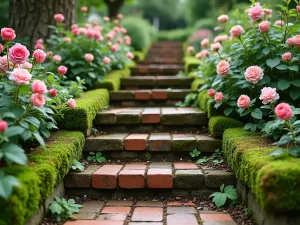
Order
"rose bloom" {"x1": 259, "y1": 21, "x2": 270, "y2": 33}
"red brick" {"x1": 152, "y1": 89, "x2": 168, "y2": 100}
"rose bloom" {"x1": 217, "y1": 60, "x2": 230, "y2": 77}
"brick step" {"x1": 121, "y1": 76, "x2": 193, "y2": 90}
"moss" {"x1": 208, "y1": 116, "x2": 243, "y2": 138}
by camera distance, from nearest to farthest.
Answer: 1. "rose bloom" {"x1": 259, "y1": 21, "x2": 270, "y2": 33}
2. "rose bloom" {"x1": 217, "y1": 60, "x2": 230, "y2": 77}
3. "moss" {"x1": 208, "y1": 116, "x2": 243, "y2": 138}
4. "red brick" {"x1": 152, "y1": 89, "x2": 168, "y2": 100}
5. "brick step" {"x1": 121, "y1": 76, "x2": 193, "y2": 90}

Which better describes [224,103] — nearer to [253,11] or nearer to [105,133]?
[253,11]

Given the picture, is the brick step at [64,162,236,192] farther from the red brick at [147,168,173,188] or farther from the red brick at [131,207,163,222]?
the red brick at [131,207,163,222]

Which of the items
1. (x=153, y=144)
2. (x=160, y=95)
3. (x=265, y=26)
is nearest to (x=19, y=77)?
(x=153, y=144)

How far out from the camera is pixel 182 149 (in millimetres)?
2908

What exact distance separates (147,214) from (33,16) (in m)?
2.87

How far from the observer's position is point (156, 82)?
450 centimetres

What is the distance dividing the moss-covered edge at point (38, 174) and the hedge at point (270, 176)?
3.70ft

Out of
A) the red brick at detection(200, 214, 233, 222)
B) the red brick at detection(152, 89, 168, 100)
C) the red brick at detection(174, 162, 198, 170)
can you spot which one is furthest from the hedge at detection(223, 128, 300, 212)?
the red brick at detection(152, 89, 168, 100)

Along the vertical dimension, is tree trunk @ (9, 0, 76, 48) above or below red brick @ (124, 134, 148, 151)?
above

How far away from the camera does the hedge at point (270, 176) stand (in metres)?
1.72

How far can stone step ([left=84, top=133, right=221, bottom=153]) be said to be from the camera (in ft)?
9.50

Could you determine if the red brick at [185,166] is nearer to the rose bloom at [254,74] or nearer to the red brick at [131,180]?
the red brick at [131,180]

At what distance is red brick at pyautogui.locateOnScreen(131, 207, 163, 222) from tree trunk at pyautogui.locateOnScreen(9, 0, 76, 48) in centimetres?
264

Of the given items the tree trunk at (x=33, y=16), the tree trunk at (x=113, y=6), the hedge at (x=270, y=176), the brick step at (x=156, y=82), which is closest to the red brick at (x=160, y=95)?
the brick step at (x=156, y=82)
